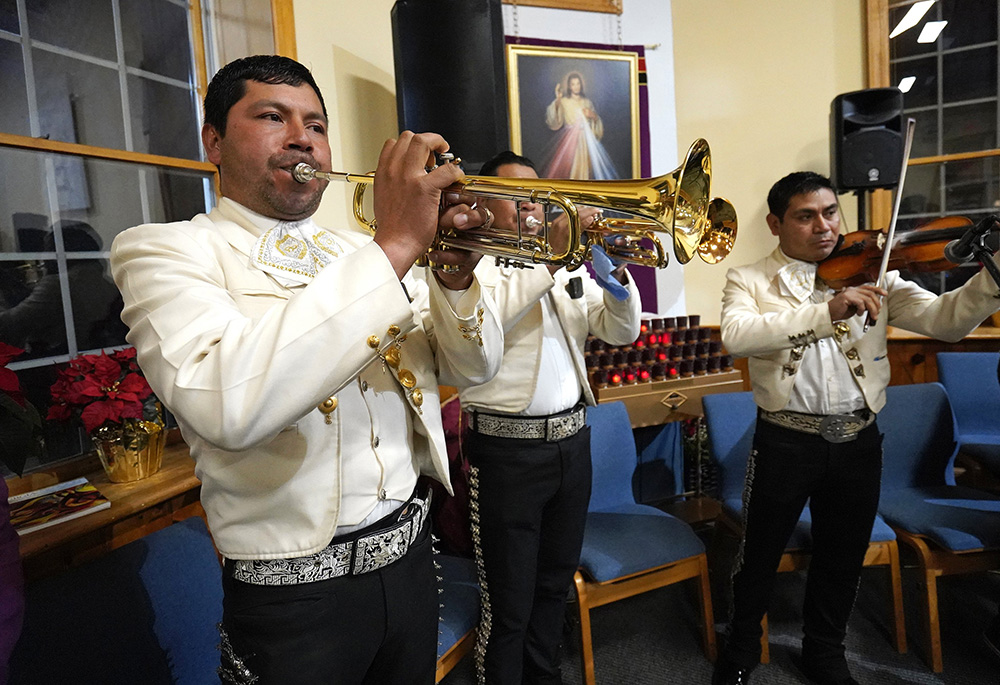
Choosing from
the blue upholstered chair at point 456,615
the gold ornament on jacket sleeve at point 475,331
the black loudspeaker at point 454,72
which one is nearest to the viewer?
the gold ornament on jacket sleeve at point 475,331

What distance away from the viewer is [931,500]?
2.66 m

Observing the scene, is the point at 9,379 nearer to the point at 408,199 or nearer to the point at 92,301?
the point at 92,301

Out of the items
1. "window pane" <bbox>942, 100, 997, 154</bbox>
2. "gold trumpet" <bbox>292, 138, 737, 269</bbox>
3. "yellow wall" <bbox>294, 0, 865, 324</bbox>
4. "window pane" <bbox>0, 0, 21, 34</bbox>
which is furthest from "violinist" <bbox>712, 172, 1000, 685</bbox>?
"window pane" <bbox>942, 100, 997, 154</bbox>

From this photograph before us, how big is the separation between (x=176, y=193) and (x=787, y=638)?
3140mm

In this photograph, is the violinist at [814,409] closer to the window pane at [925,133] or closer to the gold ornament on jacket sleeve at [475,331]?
the gold ornament on jacket sleeve at [475,331]

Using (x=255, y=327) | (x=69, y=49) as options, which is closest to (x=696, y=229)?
(x=255, y=327)

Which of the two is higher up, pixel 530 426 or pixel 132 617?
pixel 530 426

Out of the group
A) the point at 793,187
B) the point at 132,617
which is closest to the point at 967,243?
the point at 793,187

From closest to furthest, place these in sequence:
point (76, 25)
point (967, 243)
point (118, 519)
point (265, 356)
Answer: point (265, 356), point (118, 519), point (967, 243), point (76, 25)

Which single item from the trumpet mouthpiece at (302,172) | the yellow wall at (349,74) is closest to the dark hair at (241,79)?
the trumpet mouthpiece at (302,172)

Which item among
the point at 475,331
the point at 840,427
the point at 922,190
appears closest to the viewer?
the point at 475,331

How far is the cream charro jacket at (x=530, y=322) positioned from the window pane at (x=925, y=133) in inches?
137

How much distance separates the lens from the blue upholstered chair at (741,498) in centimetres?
245

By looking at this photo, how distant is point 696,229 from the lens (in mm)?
1262
